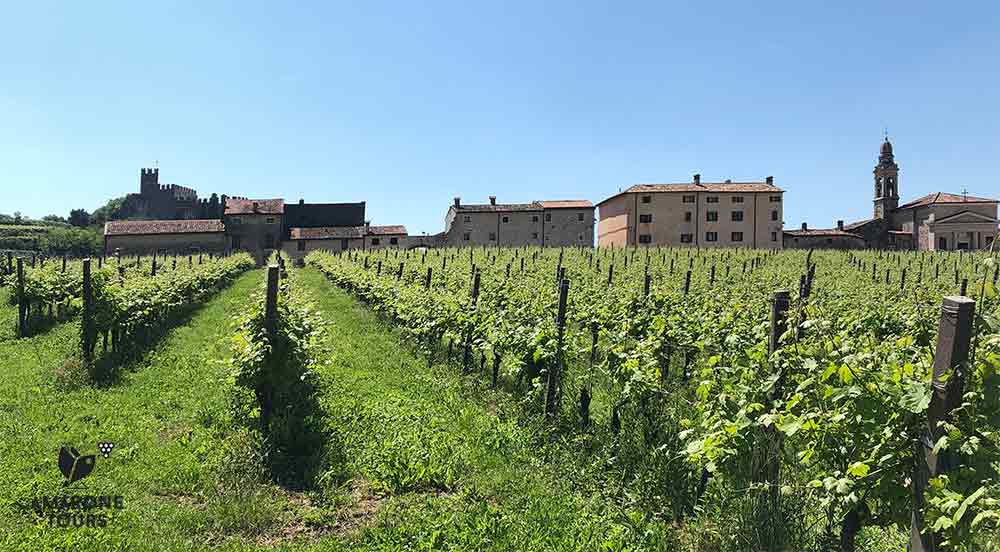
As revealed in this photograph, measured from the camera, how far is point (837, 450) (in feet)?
11.0

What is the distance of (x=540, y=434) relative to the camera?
264 inches

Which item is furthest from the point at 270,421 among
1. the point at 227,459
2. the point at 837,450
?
the point at 837,450

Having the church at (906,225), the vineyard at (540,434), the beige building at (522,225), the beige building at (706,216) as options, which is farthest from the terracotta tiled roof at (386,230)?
the vineyard at (540,434)

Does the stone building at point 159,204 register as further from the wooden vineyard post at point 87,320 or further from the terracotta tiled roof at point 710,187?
the wooden vineyard post at point 87,320

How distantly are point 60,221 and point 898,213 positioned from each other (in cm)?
12688

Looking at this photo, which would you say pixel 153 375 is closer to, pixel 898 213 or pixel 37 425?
pixel 37 425

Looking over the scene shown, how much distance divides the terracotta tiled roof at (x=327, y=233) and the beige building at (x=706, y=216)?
86.1 ft

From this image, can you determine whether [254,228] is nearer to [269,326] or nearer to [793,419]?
[269,326]

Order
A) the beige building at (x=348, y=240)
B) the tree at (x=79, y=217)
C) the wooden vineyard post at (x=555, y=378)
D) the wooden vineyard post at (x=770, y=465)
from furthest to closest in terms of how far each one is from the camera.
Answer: the tree at (x=79, y=217) < the beige building at (x=348, y=240) < the wooden vineyard post at (x=555, y=378) < the wooden vineyard post at (x=770, y=465)

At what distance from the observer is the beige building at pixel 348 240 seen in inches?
2267

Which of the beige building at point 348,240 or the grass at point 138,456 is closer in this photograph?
the grass at point 138,456

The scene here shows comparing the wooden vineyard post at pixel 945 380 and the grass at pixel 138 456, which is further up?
the wooden vineyard post at pixel 945 380

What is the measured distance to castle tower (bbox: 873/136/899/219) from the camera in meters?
59.8

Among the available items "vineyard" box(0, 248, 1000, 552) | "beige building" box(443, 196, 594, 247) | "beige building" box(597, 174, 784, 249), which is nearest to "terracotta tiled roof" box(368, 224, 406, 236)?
"beige building" box(443, 196, 594, 247)
